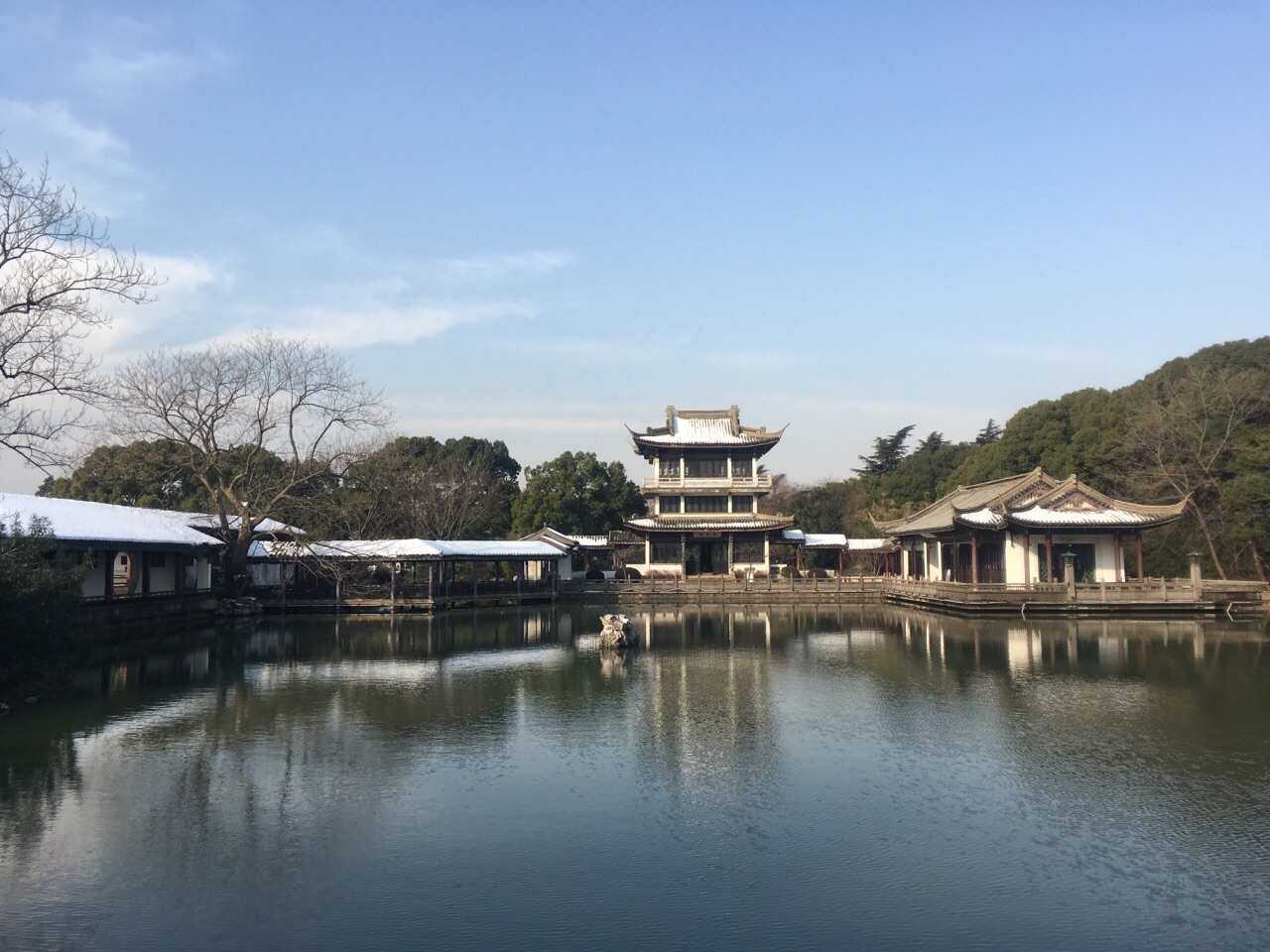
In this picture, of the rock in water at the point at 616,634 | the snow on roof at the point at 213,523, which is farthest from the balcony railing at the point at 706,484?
the rock in water at the point at 616,634

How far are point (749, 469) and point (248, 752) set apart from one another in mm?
36169

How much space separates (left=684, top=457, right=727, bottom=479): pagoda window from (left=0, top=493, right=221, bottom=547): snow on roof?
23.2 metres

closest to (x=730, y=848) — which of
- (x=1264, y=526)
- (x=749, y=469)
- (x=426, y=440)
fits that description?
(x=1264, y=526)

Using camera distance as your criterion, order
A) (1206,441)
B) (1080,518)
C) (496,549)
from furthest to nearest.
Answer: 1. (496,549)
2. (1206,441)
3. (1080,518)

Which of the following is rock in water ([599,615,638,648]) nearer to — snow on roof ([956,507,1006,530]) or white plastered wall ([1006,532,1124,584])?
snow on roof ([956,507,1006,530])

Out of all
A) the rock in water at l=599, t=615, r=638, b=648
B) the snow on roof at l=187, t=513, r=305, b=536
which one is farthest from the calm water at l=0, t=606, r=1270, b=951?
the snow on roof at l=187, t=513, r=305, b=536

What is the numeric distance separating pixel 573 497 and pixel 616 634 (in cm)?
2567

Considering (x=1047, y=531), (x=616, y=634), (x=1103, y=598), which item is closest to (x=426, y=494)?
(x=616, y=634)

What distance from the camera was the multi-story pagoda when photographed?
43719 mm

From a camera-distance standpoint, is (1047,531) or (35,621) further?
(1047,531)

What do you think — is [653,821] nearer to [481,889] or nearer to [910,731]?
[481,889]

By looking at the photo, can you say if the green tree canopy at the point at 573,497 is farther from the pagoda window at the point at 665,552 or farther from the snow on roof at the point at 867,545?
the snow on roof at the point at 867,545

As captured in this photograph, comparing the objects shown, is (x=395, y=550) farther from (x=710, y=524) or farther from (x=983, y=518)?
(x=983, y=518)

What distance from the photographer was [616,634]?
22312 mm
